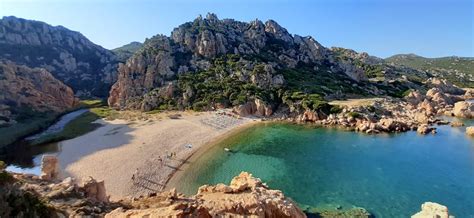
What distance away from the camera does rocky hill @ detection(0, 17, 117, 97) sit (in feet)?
397

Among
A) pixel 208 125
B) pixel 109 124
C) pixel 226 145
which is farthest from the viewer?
pixel 109 124

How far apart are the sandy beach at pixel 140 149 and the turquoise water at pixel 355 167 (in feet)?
10.3

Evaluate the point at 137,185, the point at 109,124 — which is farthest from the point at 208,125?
the point at 137,185

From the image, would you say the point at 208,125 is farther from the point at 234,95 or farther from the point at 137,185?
the point at 137,185

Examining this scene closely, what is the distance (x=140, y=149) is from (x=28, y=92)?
1792 inches

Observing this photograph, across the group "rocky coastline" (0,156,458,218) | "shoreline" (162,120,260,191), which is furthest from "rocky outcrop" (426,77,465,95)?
"rocky coastline" (0,156,458,218)

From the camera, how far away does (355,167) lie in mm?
38812

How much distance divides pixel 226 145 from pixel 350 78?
231 ft

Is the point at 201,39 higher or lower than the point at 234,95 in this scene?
higher

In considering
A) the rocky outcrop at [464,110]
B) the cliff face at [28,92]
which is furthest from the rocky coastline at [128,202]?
the rocky outcrop at [464,110]

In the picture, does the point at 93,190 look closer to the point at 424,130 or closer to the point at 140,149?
the point at 140,149

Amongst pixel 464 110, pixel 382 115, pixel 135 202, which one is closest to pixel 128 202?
pixel 135 202

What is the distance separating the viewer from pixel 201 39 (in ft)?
335

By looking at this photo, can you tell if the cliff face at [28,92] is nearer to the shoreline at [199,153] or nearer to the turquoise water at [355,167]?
the shoreline at [199,153]
